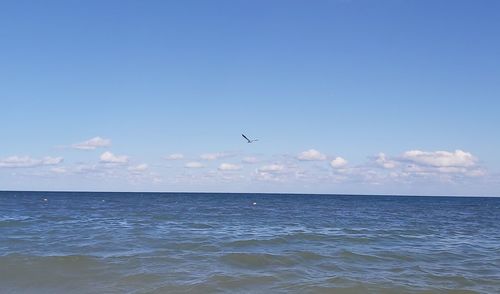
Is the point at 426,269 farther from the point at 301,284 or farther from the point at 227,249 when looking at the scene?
the point at 227,249

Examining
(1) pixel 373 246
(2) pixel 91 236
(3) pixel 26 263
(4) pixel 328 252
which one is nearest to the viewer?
(3) pixel 26 263

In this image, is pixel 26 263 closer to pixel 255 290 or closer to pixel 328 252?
pixel 255 290

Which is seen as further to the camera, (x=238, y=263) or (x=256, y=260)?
(x=256, y=260)

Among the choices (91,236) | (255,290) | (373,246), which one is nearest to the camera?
(255,290)

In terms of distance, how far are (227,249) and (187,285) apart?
7915 mm

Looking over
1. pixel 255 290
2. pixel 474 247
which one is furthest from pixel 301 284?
pixel 474 247

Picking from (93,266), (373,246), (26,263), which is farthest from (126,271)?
(373,246)

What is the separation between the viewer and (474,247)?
2616 cm

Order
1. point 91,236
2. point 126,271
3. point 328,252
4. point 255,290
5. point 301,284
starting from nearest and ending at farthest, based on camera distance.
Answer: point 255,290
point 301,284
point 126,271
point 328,252
point 91,236

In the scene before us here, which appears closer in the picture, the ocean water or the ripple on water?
the ocean water

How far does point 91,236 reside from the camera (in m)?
27.1

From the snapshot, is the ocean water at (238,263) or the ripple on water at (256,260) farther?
the ripple on water at (256,260)

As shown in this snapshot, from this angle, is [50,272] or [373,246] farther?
[373,246]

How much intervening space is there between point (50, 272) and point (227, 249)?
872 cm
